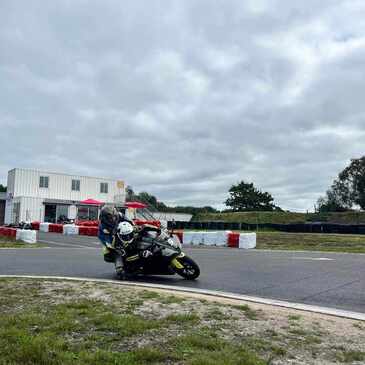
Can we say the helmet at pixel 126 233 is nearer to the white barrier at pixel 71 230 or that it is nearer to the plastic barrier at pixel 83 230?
the plastic barrier at pixel 83 230

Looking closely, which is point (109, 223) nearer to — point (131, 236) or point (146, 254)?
point (131, 236)

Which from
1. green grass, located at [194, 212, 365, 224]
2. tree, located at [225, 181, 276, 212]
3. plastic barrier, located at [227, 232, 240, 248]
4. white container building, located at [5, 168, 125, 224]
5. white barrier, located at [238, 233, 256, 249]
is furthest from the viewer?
tree, located at [225, 181, 276, 212]

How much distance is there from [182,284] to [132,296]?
2073 millimetres

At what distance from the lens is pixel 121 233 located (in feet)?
33.2

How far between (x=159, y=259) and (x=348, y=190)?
8385 cm

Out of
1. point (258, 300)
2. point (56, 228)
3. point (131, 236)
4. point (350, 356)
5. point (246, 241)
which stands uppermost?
point (56, 228)

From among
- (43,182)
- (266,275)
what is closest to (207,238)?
(266,275)

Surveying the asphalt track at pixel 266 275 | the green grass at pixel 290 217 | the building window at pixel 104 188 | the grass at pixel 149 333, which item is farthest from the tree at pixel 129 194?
the grass at pixel 149 333

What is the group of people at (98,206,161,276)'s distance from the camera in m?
10.1

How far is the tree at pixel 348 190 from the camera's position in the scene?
8481 centimetres

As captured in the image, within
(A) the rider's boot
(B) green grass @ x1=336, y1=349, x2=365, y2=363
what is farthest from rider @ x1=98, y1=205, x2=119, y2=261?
(B) green grass @ x1=336, y1=349, x2=365, y2=363

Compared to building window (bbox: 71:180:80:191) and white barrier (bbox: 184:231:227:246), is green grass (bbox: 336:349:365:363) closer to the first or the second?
white barrier (bbox: 184:231:227:246)

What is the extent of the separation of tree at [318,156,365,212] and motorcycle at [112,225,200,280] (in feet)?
263

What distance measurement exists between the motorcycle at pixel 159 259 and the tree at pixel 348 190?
80.1 metres
